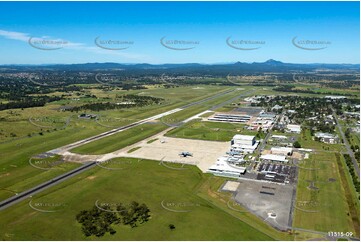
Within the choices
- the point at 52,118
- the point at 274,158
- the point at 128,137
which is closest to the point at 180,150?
the point at 128,137

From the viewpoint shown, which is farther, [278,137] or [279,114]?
[279,114]

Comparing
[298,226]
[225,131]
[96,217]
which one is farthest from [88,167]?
[225,131]

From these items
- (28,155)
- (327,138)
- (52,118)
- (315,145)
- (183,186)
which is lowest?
(183,186)

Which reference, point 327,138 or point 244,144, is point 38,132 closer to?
point 244,144

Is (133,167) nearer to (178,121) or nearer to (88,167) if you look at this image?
(88,167)

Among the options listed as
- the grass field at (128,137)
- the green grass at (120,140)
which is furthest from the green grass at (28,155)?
the grass field at (128,137)

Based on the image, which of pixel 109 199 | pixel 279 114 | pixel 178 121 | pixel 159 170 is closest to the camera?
pixel 109 199

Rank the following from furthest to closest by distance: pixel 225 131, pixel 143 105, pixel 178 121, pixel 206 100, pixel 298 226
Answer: pixel 206 100
pixel 143 105
pixel 178 121
pixel 225 131
pixel 298 226
